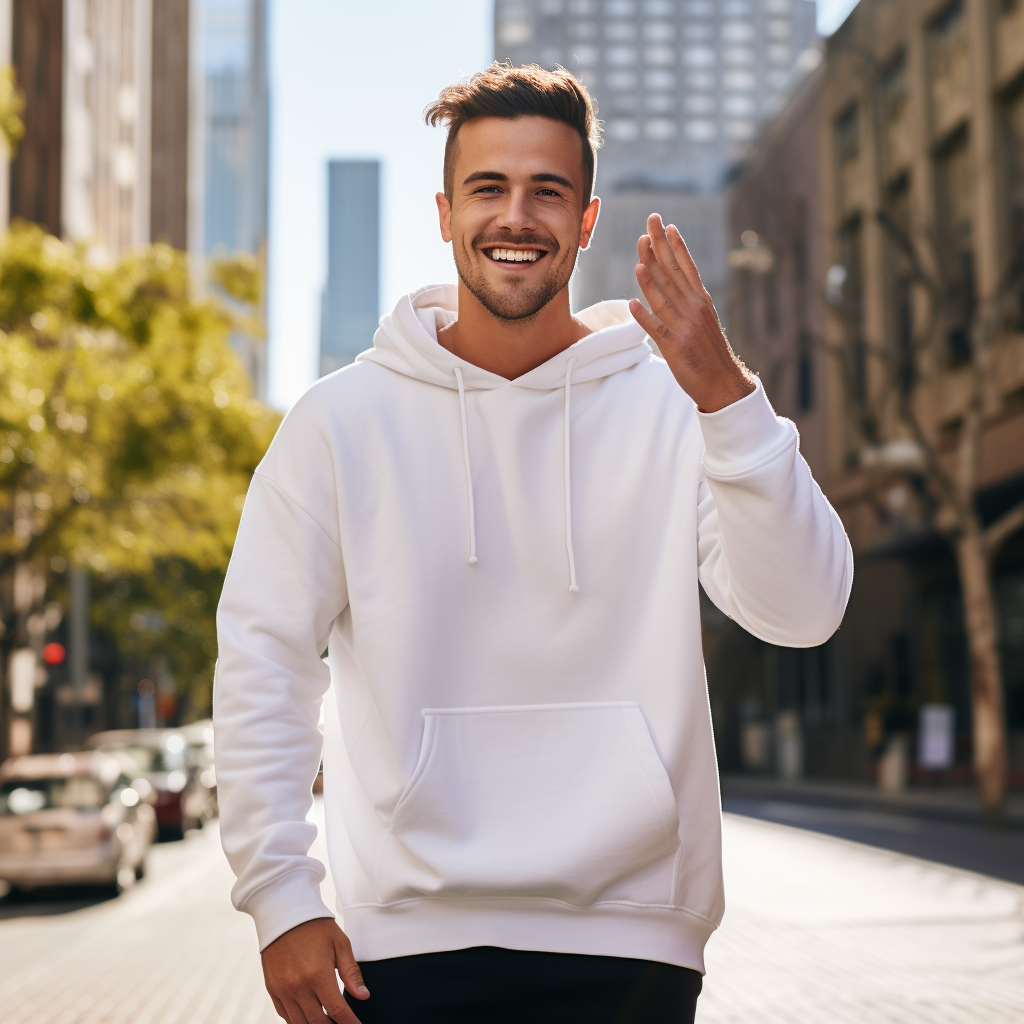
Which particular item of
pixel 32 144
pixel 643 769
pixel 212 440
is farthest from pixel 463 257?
pixel 32 144

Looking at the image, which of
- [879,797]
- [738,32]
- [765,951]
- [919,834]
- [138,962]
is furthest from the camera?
[738,32]

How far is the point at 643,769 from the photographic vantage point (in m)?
2.31

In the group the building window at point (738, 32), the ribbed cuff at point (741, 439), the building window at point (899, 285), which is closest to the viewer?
the ribbed cuff at point (741, 439)

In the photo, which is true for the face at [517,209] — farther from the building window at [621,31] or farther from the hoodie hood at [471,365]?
the building window at [621,31]

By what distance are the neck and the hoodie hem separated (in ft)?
2.88

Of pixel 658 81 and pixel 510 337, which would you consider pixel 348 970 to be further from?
pixel 658 81

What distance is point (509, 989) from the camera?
7.40 ft

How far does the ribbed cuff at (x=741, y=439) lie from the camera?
2.17 metres

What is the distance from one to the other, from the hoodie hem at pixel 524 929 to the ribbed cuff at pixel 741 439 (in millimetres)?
687

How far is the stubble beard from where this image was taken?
2490 millimetres

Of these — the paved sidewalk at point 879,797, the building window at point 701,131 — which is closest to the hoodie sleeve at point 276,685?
the paved sidewalk at point 879,797

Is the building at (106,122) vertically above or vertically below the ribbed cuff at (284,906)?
above

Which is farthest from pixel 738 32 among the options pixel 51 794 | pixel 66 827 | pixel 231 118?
pixel 66 827

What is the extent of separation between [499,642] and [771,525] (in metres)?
0.46
